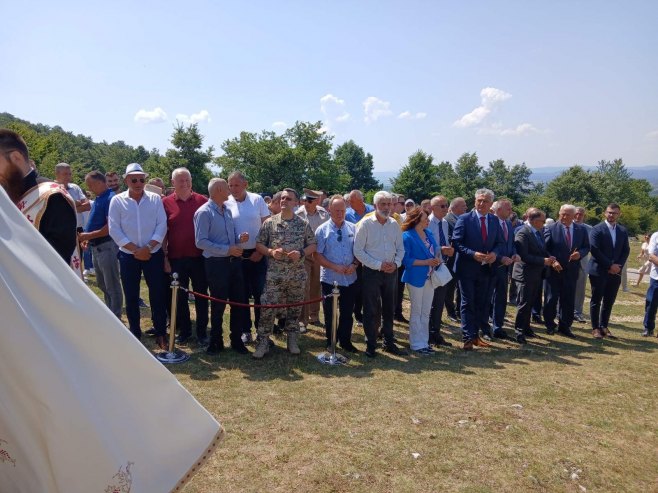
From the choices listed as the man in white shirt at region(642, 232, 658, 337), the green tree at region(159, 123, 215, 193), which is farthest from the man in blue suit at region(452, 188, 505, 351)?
the green tree at region(159, 123, 215, 193)

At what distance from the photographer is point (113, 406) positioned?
1.96 meters

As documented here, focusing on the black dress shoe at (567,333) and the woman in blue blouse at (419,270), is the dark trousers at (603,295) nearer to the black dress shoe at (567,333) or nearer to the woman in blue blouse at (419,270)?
the black dress shoe at (567,333)

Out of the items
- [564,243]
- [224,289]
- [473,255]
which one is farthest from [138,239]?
[564,243]

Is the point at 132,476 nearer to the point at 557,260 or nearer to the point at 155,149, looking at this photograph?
the point at 557,260

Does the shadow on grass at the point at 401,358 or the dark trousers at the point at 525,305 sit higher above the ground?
the dark trousers at the point at 525,305

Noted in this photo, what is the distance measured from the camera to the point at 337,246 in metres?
6.74

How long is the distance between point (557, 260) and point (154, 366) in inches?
327

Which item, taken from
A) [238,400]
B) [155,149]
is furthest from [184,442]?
[155,149]

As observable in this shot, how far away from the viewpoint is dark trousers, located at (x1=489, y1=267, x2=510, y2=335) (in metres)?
8.19

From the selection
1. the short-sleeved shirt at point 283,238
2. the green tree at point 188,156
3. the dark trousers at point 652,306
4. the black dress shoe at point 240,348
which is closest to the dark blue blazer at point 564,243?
the dark trousers at point 652,306

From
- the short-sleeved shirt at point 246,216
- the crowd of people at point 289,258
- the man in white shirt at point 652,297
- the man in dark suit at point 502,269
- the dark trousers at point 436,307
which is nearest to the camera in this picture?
Answer: the crowd of people at point 289,258

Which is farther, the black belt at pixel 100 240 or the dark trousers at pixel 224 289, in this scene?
the black belt at pixel 100 240

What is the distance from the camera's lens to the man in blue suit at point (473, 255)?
24.8 ft

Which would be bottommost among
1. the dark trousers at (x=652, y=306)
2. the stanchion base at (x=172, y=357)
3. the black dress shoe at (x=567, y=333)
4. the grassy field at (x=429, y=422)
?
the black dress shoe at (x=567, y=333)
